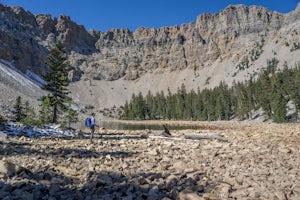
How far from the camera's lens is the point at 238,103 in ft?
316

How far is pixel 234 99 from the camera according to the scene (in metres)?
103

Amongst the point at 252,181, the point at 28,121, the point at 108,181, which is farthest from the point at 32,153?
the point at 28,121

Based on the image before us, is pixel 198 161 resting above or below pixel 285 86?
below

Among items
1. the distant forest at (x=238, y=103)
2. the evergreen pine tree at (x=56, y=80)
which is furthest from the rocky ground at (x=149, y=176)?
the distant forest at (x=238, y=103)

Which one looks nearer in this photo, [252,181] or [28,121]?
[252,181]

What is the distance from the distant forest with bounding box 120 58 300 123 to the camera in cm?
6819

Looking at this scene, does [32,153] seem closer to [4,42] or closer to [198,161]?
[198,161]

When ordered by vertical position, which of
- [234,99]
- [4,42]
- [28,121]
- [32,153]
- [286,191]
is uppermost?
[4,42]

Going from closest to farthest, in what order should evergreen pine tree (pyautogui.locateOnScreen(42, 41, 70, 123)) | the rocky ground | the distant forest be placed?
the rocky ground
evergreen pine tree (pyautogui.locateOnScreen(42, 41, 70, 123))
the distant forest

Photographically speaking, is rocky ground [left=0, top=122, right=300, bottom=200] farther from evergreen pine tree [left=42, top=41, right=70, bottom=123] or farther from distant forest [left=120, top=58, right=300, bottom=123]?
distant forest [left=120, top=58, right=300, bottom=123]

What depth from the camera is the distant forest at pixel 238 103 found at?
224ft

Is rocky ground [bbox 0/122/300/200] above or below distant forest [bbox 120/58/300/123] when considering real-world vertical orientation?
below

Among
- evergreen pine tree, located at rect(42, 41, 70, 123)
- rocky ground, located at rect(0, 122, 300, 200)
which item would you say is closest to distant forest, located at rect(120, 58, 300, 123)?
evergreen pine tree, located at rect(42, 41, 70, 123)

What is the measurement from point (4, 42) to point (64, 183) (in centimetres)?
18422
